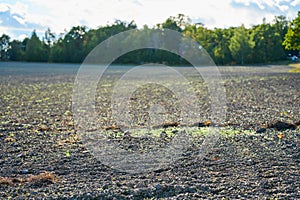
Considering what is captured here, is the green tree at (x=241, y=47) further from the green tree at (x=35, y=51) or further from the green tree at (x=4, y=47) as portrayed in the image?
the green tree at (x=4, y=47)

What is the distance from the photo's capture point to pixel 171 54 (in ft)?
207

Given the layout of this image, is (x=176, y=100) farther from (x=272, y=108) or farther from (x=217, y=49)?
(x=217, y=49)

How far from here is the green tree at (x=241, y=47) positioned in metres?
63.8

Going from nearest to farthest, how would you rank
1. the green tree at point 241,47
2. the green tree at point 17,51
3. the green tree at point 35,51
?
the green tree at point 241,47, the green tree at point 35,51, the green tree at point 17,51

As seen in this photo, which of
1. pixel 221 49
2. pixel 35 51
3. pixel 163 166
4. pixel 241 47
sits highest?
pixel 35 51

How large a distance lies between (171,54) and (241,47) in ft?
33.0

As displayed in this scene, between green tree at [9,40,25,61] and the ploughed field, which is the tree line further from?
the ploughed field

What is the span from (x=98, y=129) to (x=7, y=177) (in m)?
3.86

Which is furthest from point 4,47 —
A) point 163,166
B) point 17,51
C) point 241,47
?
point 163,166

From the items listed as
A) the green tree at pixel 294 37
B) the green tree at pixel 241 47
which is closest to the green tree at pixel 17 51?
the green tree at pixel 241 47

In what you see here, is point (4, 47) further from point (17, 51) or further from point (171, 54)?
point (171, 54)

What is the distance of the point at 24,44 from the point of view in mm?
84250

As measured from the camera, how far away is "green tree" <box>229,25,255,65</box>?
63.8 metres

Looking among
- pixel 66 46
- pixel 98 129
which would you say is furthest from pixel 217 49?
pixel 98 129
